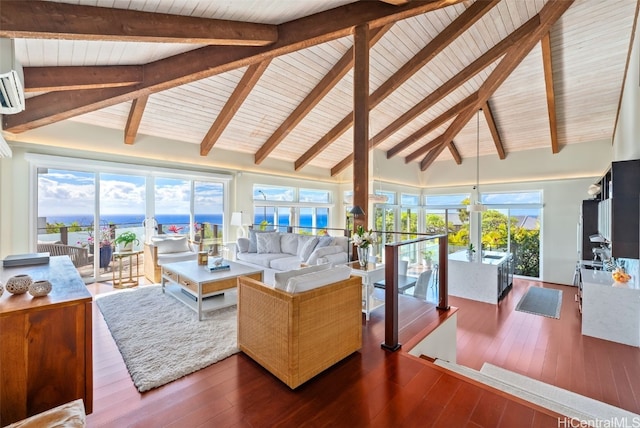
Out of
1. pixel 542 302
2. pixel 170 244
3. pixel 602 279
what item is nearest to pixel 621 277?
pixel 602 279

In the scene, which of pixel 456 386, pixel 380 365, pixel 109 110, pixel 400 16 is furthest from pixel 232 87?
pixel 456 386

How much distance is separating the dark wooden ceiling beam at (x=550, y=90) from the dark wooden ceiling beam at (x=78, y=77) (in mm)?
6339

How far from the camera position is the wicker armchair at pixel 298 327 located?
2.18 meters

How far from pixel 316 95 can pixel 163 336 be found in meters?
4.84

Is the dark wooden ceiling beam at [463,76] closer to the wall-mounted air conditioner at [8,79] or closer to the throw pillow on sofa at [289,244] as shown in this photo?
the throw pillow on sofa at [289,244]

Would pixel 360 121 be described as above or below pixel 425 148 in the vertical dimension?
below

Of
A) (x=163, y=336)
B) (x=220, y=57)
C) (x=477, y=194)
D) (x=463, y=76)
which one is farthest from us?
(x=477, y=194)

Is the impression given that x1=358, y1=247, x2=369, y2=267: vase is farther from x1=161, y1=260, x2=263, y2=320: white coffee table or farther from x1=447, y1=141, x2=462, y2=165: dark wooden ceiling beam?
x1=447, y1=141, x2=462, y2=165: dark wooden ceiling beam

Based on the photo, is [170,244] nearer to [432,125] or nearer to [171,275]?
[171,275]

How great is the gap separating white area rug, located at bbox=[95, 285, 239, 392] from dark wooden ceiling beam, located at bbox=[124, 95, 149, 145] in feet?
10.2

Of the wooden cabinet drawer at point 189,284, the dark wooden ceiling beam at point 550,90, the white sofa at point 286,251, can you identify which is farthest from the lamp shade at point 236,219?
the dark wooden ceiling beam at point 550,90

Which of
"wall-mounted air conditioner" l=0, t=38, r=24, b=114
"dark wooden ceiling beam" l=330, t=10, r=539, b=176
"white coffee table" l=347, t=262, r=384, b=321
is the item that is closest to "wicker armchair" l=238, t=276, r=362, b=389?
"white coffee table" l=347, t=262, r=384, b=321

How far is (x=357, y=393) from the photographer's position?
2143 mm

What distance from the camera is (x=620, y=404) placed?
2.66 m
